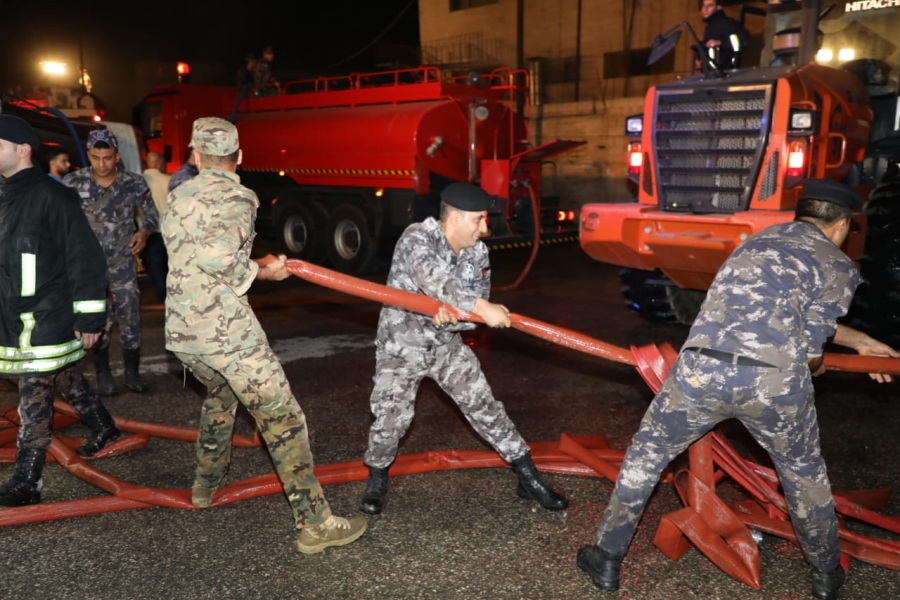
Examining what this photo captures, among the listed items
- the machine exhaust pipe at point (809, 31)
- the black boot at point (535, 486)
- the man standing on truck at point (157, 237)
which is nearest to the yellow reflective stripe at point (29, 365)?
the black boot at point (535, 486)

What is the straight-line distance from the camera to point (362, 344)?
7.64 metres

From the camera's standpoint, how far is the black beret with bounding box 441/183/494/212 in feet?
12.1

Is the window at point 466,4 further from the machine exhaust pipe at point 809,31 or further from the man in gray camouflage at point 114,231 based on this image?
the man in gray camouflage at point 114,231

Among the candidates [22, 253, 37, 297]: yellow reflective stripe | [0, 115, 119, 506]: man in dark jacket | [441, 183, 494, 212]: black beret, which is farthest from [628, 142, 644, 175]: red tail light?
[22, 253, 37, 297]: yellow reflective stripe

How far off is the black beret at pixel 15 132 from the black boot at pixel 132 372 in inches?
99.2

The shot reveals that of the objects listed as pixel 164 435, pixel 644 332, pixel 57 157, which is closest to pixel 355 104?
pixel 57 157

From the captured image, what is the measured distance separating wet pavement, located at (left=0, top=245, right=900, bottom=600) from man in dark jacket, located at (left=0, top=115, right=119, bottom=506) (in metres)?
0.43

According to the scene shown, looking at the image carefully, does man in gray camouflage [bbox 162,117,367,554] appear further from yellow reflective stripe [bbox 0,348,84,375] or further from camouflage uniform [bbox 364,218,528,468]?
yellow reflective stripe [bbox 0,348,84,375]

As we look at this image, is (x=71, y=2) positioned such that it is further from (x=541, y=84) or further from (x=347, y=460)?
(x=347, y=460)

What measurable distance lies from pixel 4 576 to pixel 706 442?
3183 millimetres

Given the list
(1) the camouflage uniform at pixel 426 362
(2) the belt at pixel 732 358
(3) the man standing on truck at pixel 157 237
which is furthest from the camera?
(3) the man standing on truck at pixel 157 237

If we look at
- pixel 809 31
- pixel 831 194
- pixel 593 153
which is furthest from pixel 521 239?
pixel 593 153

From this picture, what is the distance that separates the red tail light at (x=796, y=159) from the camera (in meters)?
6.15

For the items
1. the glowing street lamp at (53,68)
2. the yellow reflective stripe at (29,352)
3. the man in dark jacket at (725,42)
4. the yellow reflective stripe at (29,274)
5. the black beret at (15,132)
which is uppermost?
the glowing street lamp at (53,68)
